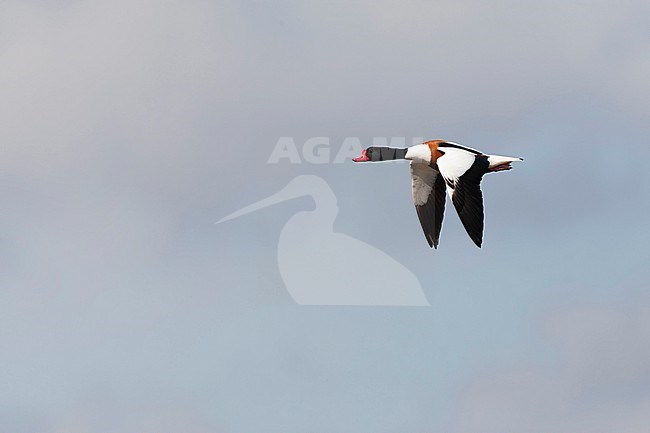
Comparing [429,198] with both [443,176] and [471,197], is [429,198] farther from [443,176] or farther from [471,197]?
[471,197]

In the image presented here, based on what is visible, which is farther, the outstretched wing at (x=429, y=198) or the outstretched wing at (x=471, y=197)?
the outstretched wing at (x=429, y=198)

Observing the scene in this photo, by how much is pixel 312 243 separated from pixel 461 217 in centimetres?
1691

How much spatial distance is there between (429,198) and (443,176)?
2.95 meters

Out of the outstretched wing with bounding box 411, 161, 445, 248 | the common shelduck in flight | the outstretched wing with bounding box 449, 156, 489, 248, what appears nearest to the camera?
the outstretched wing with bounding box 449, 156, 489, 248

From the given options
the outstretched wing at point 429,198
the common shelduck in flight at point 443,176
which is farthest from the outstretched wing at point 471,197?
the outstretched wing at point 429,198

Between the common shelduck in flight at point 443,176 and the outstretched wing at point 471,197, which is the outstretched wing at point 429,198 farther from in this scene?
the outstretched wing at point 471,197

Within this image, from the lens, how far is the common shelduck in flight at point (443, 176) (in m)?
38.6

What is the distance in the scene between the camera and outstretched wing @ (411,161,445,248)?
42.1 m

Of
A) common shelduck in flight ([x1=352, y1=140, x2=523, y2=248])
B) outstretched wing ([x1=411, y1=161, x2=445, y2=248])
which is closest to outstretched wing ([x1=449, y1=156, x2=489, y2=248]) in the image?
common shelduck in flight ([x1=352, y1=140, x2=523, y2=248])

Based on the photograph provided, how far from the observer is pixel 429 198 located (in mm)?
42344

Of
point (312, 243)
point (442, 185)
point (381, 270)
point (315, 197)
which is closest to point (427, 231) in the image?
point (442, 185)

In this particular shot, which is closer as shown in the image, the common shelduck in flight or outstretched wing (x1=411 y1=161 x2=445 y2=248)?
the common shelduck in flight

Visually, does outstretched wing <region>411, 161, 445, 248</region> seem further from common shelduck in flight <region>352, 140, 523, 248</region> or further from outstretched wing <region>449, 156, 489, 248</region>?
outstretched wing <region>449, 156, 489, 248</region>

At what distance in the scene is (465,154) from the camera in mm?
39781
